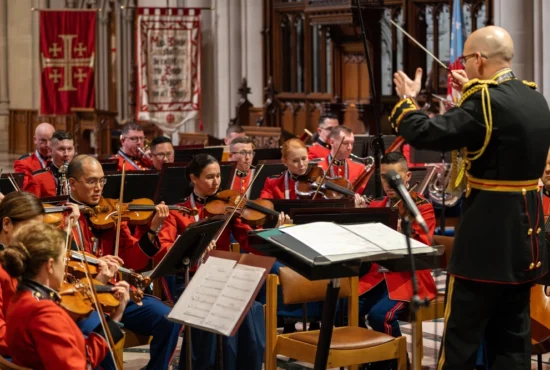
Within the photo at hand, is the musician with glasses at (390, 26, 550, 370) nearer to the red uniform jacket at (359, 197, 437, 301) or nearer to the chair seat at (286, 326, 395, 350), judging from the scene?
the chair seat at (286, 326, 395, 350)

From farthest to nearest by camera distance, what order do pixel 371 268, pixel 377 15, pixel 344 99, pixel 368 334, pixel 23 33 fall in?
pixel 23 33 → pixel 344 99 → pixel 377 15 → pixel 371 268 → pixel 368 334

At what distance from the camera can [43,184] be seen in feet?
25.3

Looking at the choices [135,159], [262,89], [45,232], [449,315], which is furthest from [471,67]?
[262,89]

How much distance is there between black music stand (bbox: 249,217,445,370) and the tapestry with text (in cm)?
959

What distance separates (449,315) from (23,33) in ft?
66.2

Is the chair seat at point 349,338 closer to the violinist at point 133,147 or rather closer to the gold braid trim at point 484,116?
the gold braid trim at point 484,116

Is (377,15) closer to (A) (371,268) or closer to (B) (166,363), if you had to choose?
(A) (371,268)

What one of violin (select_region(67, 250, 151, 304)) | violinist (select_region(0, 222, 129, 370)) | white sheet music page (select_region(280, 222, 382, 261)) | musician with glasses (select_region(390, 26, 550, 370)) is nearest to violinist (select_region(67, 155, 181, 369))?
violin (select_region(67, 250, 151, 304))

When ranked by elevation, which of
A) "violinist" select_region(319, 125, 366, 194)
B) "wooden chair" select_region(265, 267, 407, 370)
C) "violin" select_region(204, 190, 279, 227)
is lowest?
"wooden chair" select_region(265, 267, 407, 370)

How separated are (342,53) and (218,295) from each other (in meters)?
10.3

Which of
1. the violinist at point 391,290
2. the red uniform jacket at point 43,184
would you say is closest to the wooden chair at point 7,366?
the violinist at point 391,290

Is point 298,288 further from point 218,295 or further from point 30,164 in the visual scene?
point 30,164

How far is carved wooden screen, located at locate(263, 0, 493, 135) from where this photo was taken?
1234 cm

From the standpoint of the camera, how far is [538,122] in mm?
3982
